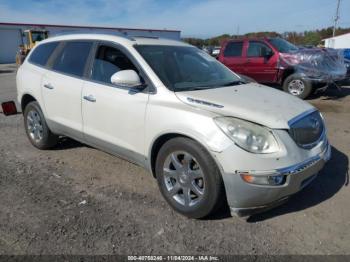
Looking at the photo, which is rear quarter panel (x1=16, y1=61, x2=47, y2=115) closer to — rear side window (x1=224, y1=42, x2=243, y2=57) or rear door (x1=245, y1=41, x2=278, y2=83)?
rear door (x1=245, y1=41, x2=278, y2=83)

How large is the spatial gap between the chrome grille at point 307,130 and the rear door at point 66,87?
259cm

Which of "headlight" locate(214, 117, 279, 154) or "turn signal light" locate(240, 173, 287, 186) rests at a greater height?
"headlight" locate(214, 117, 279, 154)

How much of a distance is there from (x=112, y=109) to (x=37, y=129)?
2087 millimetres

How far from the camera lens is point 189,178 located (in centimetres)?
334

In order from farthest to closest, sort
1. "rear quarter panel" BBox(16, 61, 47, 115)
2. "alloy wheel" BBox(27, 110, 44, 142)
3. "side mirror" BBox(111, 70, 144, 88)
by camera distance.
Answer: "alloy wheel" BBox(27, 110, 44, 142) < "rear quarter panel" BBox(16, 61, 47, 115) < "side mirror" BBox(111, 70, 144, 88)

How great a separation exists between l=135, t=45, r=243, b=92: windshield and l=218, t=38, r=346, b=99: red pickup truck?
603cm

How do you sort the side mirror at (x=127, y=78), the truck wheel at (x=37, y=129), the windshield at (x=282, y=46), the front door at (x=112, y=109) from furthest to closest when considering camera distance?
the windshield at (x=282, y=46) → the truck wheel at (x=37, y=129) → the front door at (x=112, y=109) → the side mirror at (x=127, y=78)

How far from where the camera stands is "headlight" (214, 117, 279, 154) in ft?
9.78

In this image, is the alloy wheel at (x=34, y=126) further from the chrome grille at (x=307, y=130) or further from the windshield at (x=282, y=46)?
the windshield at (x=282, y=46)

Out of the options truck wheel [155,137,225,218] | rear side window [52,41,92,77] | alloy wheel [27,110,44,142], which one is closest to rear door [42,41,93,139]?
rear side window [52,41,92,77]

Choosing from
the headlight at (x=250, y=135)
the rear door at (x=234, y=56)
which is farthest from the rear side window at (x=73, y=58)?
the rear door at (x=234, y=56)

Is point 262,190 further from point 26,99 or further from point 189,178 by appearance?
point 26,99

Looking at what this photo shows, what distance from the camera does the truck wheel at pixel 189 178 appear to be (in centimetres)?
311

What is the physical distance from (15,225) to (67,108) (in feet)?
5.70
